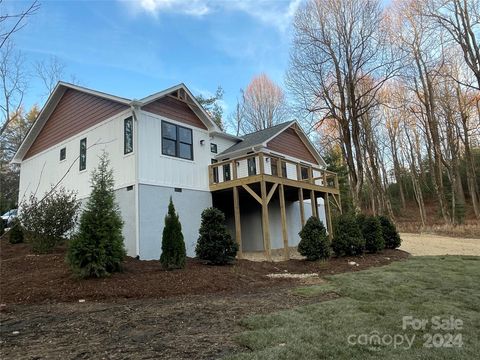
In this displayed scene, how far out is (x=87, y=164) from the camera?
13.8 metres

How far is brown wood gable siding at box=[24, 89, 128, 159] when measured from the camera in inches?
525

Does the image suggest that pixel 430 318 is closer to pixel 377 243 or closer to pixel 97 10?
pixel 97 10

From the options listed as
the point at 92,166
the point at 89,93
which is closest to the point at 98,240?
the point at 92,166

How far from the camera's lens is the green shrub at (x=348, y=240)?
12.2 metres

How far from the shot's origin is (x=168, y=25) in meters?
12.4

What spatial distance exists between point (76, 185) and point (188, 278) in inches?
337

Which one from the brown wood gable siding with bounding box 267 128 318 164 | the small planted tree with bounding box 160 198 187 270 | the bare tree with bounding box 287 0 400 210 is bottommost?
the small planted tree with bounding box 160 198 187 270

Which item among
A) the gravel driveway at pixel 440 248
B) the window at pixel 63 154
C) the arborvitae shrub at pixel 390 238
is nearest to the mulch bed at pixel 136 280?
the arborvitae shrub at pixel 390 238

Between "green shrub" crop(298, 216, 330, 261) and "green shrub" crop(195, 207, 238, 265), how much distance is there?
2.69 metres

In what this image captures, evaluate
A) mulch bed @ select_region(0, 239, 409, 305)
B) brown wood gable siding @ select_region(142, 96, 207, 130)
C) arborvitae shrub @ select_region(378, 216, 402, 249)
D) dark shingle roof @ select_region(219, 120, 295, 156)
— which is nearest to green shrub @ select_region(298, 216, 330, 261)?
mulch bed @ select_region(0, 239, 409, 305)

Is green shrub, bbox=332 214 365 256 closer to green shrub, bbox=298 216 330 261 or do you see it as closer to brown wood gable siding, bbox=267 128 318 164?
green shrub, bbox=298 216 330 261

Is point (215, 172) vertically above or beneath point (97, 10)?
beneath

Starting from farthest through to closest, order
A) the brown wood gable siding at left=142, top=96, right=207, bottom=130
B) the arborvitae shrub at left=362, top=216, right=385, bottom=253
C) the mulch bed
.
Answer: the arborvitae shrub at left=362, top=216, right=385, bottom=253 → the brown wood gable siding at left=142, top=96, right=207, bottom=130 → the mulch bed

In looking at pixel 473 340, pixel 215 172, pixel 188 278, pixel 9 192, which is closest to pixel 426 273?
pixel 473 340
